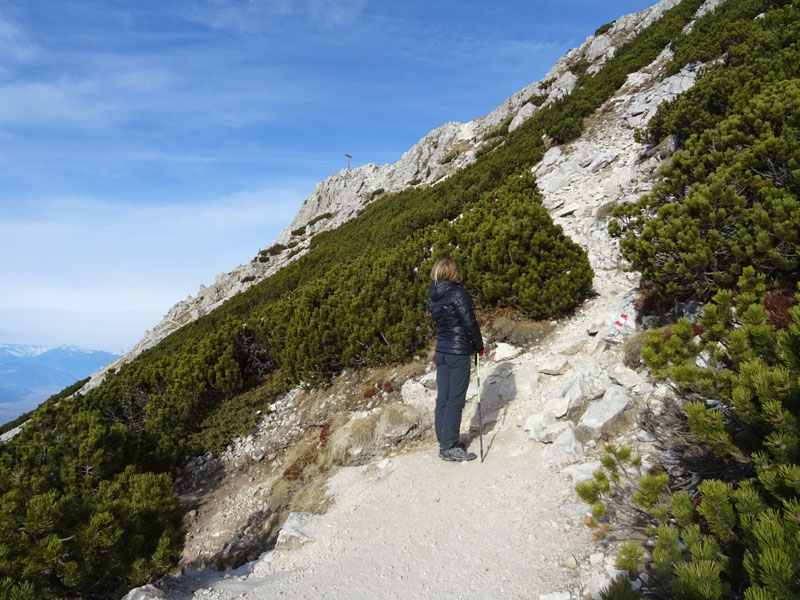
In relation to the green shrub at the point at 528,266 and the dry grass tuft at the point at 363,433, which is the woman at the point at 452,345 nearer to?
the dry grass tuft at the point at 363,433

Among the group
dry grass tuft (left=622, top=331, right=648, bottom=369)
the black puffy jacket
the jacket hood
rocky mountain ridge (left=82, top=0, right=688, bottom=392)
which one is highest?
rocky mountain ridge (left=82, top=0, right=688, bottom=392)

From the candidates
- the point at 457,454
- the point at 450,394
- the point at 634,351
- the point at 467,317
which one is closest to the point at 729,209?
the point at 634,351

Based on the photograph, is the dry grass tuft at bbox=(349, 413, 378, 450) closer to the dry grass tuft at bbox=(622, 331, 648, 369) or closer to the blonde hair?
the blonde hair

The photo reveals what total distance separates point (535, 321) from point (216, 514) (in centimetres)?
677

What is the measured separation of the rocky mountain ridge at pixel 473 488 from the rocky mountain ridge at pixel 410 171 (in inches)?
774

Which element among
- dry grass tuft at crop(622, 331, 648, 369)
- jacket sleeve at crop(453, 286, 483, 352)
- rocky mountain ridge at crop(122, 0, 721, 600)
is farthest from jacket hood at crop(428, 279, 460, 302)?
dry grass tuft at crop(622, 331, 648, 369)

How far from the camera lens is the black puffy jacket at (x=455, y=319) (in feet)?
18.2

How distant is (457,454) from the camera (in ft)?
19.1

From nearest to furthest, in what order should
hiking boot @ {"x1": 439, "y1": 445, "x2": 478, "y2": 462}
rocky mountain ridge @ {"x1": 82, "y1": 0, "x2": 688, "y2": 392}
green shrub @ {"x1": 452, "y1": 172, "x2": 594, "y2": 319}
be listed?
hiking boot @ {"x1": 439, "y1": 445, "x2": 478, "y2": 462} → green shrub @ {"x1": 452, "y1": 172, "x2": 594, "y2": 319} → rocky mountain ridge @ {"x1": 82, "y1": 0, "x2": 688, "y2": 392}

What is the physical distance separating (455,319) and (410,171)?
3464 cm

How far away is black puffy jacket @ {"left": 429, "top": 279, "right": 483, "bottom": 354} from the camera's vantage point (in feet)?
18.2

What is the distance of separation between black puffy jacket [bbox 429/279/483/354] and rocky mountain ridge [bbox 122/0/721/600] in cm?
154

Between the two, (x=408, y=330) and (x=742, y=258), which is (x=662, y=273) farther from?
(x=408, y=330)

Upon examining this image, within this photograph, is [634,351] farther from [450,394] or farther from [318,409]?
[318,409]
